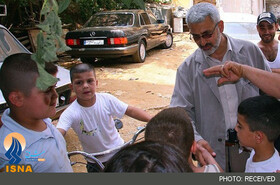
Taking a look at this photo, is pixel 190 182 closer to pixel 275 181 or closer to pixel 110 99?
pixel 275 181

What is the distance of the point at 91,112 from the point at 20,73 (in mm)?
1145

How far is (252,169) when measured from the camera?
6.94ft

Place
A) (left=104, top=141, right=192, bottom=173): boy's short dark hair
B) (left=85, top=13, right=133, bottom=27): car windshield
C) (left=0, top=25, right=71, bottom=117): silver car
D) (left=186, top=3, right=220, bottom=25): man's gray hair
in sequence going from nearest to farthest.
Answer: (left=104, top=141, right=192, bottom=173): boy's short dark hair → (left=186, top=3, right=220, bottom=25): man's gray hair → (left=0, top=25, right=71, bottom=117): silver car → (left=85, top=13, right=133, bottom=27): car windshield

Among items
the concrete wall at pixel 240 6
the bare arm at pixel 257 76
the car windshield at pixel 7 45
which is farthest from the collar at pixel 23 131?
the concrete wall at pixel 240 6

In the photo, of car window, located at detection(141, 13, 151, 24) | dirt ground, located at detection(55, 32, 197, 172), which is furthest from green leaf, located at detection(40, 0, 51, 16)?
car window, located at detection(141, 13, 151, 24)

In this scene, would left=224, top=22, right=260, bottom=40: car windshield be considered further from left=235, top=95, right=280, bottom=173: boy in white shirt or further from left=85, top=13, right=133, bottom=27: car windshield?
left=235, top=95, right=280, bottom=173: boy in white shirt

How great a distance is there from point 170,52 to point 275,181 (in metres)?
12.7

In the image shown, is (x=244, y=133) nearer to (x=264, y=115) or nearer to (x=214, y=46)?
(x=264, y=115)

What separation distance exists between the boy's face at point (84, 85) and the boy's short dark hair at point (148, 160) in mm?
1604

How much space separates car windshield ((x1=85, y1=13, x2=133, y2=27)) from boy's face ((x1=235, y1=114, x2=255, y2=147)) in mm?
8865

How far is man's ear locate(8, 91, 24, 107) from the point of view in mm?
1698

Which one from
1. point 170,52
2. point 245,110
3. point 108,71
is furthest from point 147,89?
point 245,110

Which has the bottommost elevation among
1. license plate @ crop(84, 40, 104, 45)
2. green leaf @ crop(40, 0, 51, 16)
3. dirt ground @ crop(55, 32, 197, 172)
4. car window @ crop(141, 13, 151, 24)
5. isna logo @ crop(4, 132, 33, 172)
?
dirt ground @ crop(55, 32, 197, 172)

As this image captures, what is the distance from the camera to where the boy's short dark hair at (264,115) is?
2137 millimetres
